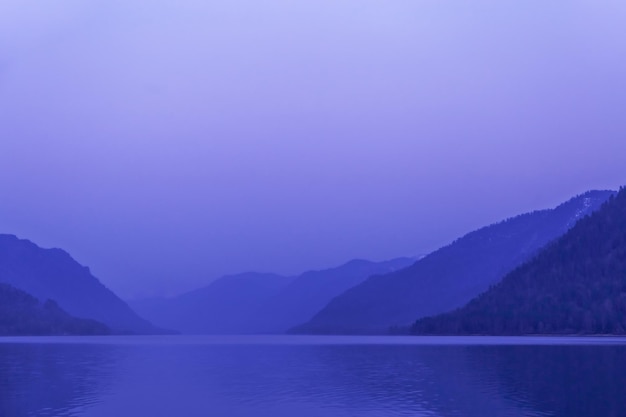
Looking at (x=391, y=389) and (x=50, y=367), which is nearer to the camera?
(x=391, y=389)

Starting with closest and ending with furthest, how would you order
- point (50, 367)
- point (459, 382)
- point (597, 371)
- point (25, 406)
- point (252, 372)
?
1. point (25, 406)
2. point (459, 382)
3. point (597, 371)
4. point (252, 372)
5. point (50, 367)

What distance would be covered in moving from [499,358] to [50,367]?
2744 inches

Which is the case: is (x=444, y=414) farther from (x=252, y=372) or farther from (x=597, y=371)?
(x=252, y=372)

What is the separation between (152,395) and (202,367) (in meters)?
44.5

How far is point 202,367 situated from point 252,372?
626 inches

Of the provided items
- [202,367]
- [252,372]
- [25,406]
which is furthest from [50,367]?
[25,406]

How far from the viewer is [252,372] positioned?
352 ft

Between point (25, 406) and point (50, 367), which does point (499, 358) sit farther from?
point (25, 406)

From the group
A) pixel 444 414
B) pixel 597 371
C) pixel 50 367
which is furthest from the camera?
pixel 50 367

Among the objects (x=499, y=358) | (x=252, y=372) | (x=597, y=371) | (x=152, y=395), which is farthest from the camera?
(x=499, y=358)

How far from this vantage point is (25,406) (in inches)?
2586

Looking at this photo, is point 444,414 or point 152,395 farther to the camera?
point 152,395

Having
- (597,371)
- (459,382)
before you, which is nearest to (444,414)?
(459,382)

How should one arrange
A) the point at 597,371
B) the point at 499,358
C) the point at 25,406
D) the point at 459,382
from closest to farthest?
the point at 25,406, the point at 459,382, the point at 597,371, the point at 499,358
